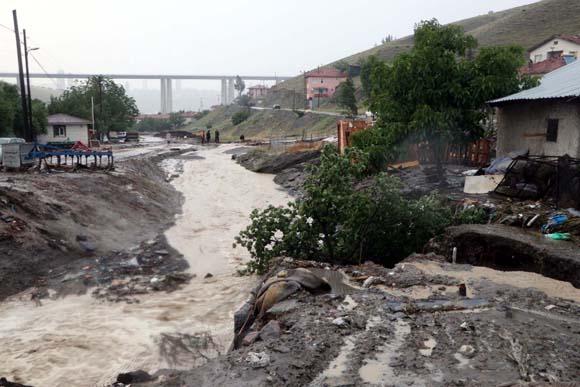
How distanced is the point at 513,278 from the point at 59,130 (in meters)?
45.8

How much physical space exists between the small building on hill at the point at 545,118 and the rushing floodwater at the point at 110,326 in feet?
29.6

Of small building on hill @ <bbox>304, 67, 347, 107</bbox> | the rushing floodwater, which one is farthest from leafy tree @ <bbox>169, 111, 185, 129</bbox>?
the rushing floodwater

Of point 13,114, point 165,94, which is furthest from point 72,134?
point 165,94

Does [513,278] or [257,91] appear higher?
[257,91]

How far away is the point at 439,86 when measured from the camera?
14508 mm

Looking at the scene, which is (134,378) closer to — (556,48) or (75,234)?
(75,234)

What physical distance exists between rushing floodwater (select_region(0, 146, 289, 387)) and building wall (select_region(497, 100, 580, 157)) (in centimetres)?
907

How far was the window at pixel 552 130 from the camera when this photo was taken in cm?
1384

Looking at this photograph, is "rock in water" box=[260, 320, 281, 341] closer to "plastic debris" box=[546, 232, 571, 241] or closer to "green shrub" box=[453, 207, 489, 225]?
"plastic debris" box=[546, 232, 571, 241]

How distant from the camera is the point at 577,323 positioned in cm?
650

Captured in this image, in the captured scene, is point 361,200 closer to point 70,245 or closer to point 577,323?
point 577,323

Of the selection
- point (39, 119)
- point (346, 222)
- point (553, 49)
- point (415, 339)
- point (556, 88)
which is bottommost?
point (415, 339)

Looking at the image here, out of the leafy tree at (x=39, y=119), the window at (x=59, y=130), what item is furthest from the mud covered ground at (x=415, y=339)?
the window at (x=59, y=130)

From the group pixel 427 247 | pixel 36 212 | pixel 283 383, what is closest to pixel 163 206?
pixel 36 212
